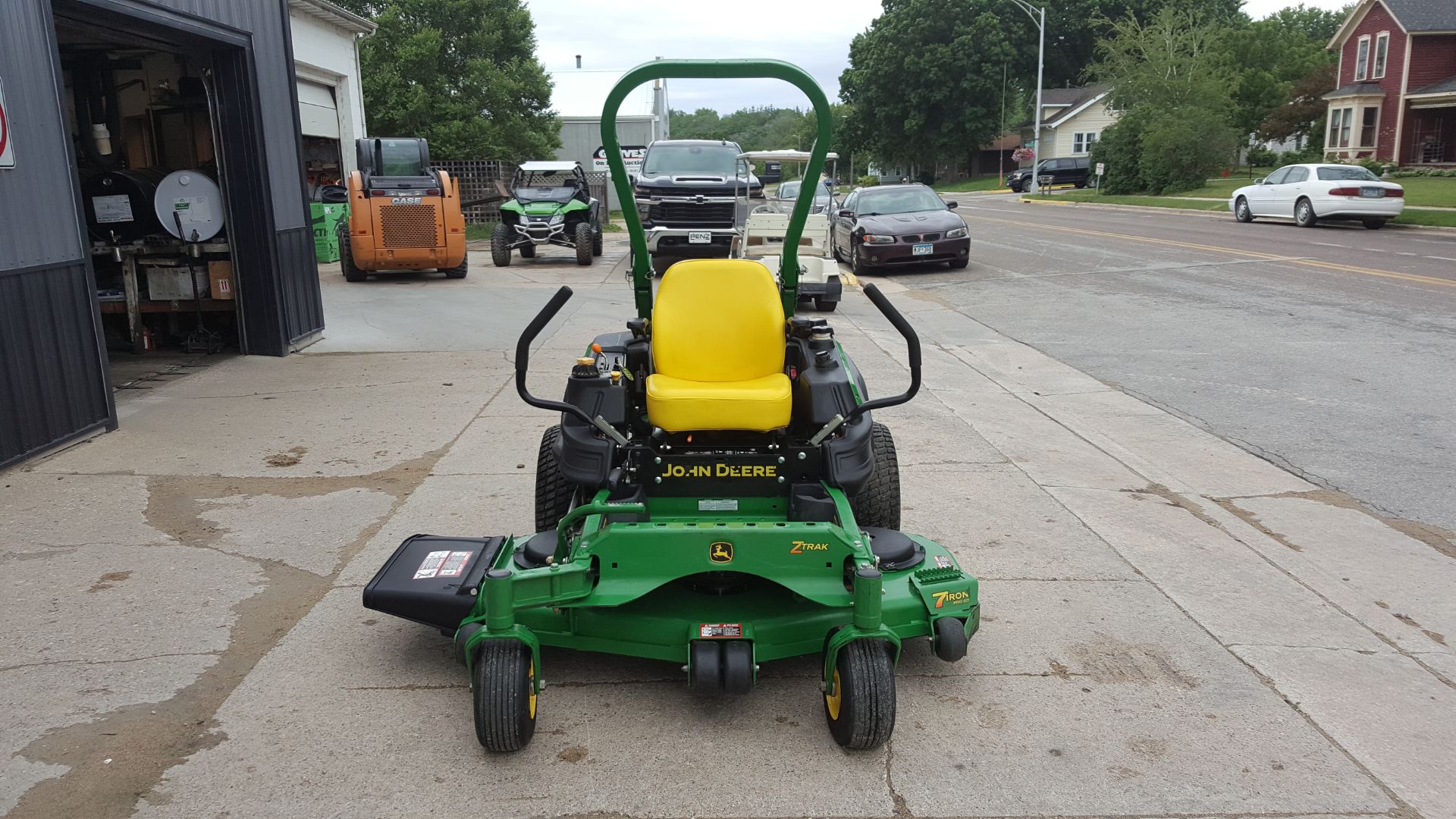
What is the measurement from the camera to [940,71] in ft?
229

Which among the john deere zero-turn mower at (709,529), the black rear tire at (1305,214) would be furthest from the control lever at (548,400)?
the black rear tire at (1305,214)

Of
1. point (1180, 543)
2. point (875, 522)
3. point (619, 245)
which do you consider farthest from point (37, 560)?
point (619, 245)

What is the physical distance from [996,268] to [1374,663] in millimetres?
14840

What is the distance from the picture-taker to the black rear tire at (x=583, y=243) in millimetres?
19750

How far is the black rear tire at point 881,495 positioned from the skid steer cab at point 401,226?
1319 centimetres

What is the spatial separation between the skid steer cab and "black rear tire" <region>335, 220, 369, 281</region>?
0.04ft

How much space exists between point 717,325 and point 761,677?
1.39 m

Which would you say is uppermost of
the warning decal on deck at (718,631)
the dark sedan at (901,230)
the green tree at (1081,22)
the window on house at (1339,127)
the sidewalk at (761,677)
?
the green tree at (1081,22)

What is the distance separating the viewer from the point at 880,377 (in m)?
→ 9.59

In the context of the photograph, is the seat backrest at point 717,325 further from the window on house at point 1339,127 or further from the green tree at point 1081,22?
the green tree at point 1081,22

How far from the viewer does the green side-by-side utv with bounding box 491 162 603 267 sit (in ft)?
65.1

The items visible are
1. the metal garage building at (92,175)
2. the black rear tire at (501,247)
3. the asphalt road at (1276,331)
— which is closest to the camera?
the metal garage building at (92,175)

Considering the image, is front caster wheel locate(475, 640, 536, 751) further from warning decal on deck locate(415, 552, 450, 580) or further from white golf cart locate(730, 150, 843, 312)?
white golf cart locate(730, 150, 843, 312)

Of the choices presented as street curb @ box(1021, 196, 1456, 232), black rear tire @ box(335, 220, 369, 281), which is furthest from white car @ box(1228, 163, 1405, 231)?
black rear tire @ box(335, 220, 369, 281)
